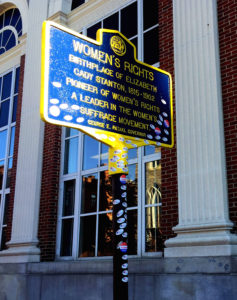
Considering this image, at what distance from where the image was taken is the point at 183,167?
6.35 metres

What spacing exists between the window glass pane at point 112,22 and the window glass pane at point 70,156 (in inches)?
103

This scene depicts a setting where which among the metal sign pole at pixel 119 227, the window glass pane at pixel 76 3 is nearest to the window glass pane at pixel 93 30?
the window glass pane at pixel 76 3

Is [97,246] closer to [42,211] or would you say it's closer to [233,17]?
[42,211]

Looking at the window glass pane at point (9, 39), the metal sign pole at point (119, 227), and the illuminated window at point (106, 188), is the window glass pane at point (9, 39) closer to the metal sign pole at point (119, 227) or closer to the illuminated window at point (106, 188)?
the illuminated window at point (106, 188)

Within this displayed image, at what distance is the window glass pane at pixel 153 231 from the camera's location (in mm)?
6867

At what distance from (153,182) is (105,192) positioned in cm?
133

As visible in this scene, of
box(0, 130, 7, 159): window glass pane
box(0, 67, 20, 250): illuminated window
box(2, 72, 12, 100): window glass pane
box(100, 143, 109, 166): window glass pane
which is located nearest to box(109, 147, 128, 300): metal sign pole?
box(100, 143, 109, 166): window glass pane

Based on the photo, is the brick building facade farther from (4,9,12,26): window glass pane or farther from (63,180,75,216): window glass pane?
(4,9,12,26): window glass pane

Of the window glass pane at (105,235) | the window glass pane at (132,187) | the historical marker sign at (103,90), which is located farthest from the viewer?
the window glass pane at (105,235)

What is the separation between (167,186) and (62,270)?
280cm

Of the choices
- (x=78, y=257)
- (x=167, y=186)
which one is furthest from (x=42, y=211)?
(x=167, y=186)

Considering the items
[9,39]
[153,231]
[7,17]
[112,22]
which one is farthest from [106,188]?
[7,17]

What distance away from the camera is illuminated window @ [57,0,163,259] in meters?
7.17

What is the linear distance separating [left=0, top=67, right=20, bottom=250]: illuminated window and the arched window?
109 cm
